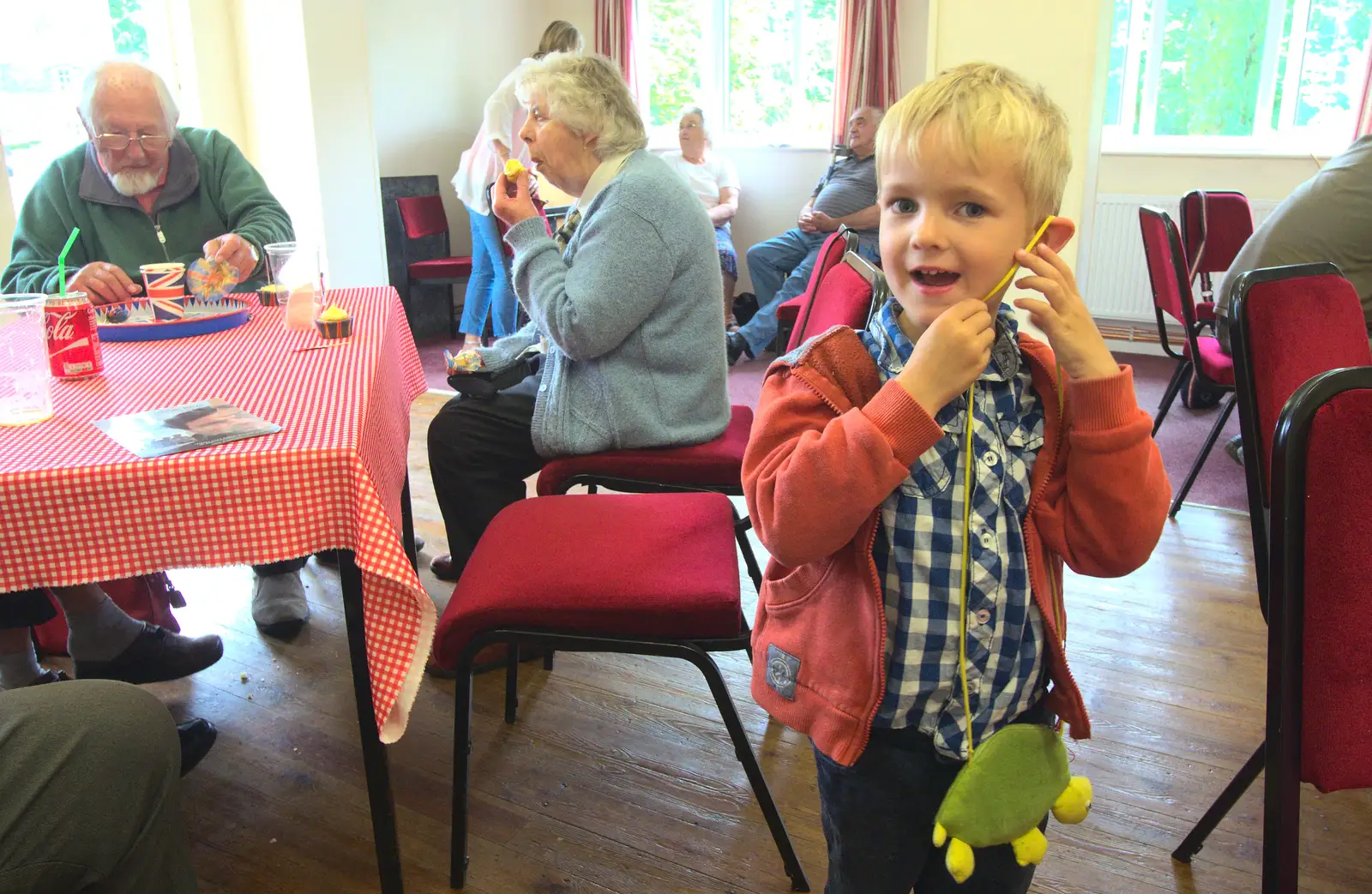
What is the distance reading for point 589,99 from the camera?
1.98 m

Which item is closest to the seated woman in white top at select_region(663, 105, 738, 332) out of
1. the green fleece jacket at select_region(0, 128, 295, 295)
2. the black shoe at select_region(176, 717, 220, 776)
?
the green fleece jacket at select_region(0, 128, 295, 295)

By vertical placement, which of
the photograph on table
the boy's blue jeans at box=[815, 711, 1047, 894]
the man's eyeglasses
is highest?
the man's eyeglasses

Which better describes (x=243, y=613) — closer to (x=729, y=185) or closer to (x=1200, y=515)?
(x=1200, y=515)

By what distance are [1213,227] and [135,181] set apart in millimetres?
3700

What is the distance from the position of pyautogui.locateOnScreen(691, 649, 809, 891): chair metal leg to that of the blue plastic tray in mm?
1248

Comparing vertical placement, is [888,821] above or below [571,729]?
above

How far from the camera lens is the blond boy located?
84cm

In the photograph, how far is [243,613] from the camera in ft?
7.69

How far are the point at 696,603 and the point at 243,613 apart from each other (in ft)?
4.96

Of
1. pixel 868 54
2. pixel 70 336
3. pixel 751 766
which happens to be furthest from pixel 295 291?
pixel 868 54

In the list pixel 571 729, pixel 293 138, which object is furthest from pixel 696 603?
pixel 293 138

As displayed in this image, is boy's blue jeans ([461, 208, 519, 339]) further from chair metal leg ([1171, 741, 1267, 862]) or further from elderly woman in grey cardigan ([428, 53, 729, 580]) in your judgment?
chair metal leg ([1171, 741, 1267, 862])

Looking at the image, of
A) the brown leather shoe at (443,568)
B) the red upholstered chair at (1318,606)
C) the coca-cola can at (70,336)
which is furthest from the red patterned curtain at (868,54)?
the red upholstered chair at (1318,606)

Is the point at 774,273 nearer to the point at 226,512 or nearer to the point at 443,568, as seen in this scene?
the point at 443,568
